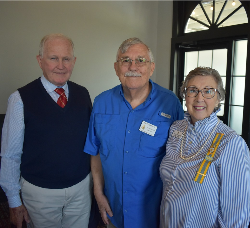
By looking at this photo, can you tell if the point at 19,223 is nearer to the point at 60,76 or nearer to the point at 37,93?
the point at 37,93

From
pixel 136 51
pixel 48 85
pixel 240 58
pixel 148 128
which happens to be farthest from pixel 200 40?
pixel 48 85

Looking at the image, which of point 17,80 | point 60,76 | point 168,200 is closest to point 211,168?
point 168,200

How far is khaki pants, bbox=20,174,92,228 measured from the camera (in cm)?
156

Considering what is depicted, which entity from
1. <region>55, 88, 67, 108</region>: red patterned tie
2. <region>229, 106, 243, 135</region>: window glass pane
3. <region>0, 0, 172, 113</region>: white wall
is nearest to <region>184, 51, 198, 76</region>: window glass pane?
<region>0, 0, 172, 113</region>: white wall

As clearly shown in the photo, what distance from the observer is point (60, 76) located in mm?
1605

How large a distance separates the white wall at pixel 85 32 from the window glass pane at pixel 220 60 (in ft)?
3.19

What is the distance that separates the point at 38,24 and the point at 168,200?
10.5ft

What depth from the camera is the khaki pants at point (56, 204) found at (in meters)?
1.56

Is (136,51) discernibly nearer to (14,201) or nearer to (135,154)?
(135,154)

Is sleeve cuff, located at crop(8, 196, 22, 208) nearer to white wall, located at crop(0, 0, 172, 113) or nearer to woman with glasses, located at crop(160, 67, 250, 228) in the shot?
woman with glasses, located at crop(160, 67, 250, 228)

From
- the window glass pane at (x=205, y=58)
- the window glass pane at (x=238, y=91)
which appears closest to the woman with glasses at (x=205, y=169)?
the window glass pane at (x=238, y=91)

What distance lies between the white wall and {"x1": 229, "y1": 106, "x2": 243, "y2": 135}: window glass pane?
147cm

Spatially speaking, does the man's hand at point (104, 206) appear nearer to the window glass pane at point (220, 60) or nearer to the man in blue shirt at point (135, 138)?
the man in blue shirt at point (135, 138)

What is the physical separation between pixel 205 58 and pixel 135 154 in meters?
3.60
